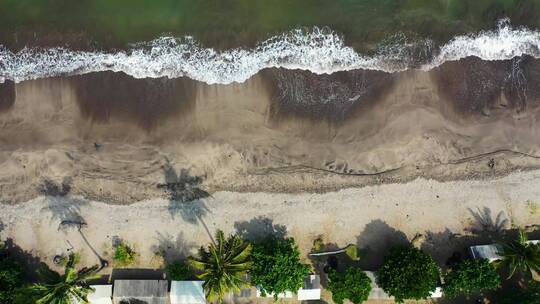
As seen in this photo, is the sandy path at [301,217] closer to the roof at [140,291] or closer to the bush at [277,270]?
the roof at [140,291]

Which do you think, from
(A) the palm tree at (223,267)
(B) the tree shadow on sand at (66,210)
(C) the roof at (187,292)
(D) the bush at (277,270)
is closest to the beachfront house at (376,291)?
(D) the bush at (277,270)

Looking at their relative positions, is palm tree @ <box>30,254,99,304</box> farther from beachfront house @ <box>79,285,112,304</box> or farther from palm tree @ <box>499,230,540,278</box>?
palm tree @ <box>499,230,540,278</box>

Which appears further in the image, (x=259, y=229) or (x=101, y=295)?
(x=259, y=229)

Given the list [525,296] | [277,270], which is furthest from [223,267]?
[525,296]

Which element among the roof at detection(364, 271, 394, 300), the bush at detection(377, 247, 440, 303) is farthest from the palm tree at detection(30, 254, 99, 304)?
the bush at detection(377, 247, 440, 303)

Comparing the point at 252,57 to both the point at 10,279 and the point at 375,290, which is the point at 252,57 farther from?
the point at 10,279

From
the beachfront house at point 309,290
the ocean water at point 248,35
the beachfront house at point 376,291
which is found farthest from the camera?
the ocean water at point 248,35
